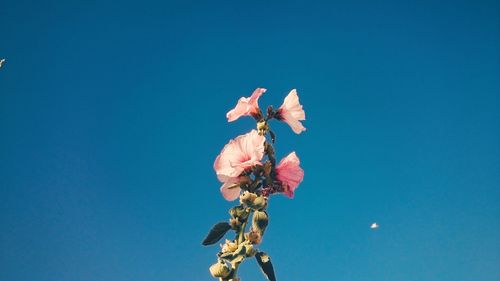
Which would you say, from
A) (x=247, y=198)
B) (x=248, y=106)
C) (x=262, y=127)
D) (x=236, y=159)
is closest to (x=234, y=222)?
(x=247, y=198)

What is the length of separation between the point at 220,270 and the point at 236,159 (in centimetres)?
55

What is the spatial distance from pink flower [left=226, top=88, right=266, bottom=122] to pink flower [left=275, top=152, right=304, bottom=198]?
1.12ft

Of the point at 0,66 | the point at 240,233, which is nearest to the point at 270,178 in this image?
the point at 240,233

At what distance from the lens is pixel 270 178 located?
2076 mm

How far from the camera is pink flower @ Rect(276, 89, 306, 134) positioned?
241 cm

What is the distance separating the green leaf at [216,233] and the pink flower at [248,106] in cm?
59

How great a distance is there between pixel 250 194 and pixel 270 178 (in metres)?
0.15

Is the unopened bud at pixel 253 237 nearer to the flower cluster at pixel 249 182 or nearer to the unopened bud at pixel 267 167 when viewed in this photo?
the flower cluster at pixel 249 182

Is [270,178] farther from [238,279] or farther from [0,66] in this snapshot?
[0,66]

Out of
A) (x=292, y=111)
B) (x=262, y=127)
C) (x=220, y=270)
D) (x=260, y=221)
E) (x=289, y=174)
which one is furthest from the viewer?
(x=292, y=111)

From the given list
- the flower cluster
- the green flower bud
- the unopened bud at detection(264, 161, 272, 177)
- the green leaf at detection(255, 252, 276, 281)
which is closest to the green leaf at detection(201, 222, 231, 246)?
the flower cluster

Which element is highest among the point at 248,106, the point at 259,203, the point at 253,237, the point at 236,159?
the point at 248,106

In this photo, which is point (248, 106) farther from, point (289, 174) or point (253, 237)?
point (253, 237)

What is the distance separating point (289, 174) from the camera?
82.7 inches
